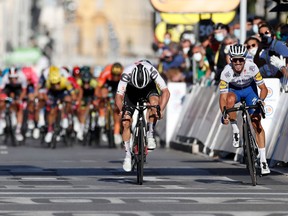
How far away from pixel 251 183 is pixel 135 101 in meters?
1.94

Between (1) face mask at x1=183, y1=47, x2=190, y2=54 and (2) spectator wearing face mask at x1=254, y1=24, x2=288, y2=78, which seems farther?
(1) face mask at x1=183, y1=47, x2=190, y2=54

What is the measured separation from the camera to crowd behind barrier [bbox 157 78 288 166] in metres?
23.0

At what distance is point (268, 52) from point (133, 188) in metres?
5.98

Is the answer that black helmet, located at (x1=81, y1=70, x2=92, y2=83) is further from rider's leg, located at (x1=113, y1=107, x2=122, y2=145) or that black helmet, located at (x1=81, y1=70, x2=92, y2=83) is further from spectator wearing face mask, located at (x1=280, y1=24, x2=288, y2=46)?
spectator wearing face mask, located at (x1=280, y1=24, x2=288, y2=46)

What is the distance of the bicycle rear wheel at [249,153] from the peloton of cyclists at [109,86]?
35.6ft

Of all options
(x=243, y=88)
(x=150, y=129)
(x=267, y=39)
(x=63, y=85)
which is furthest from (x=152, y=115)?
(x=63, y=85)

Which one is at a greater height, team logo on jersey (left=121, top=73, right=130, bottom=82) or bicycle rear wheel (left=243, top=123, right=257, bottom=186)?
team logo on jersey (left=121, top=73, right=130, bottom=82)

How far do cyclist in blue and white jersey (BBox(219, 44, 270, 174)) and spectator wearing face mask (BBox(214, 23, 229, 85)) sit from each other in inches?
297

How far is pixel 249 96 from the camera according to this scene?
2045 cm

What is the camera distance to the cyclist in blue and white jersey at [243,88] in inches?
798

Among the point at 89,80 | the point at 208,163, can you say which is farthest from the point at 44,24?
the point at 208,163

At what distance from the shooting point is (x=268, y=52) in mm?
24703

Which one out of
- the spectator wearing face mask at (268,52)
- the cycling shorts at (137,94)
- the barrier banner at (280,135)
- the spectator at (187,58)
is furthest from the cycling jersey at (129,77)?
the spectator at (187,58)

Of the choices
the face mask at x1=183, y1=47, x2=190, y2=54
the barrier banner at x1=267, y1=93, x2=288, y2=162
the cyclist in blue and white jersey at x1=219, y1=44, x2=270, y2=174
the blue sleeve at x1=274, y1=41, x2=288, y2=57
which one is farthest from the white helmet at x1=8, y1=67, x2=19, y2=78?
the cyclist in blue and white jersey at x1=219, y1=44, x2=270, y2=174
